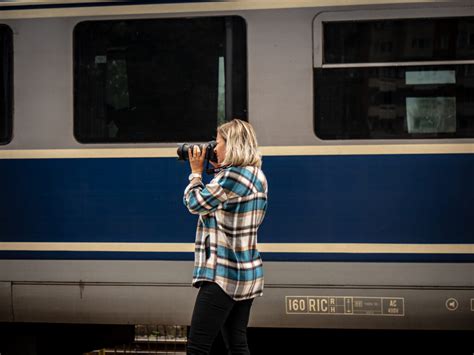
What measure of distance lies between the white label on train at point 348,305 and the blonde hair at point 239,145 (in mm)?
1481

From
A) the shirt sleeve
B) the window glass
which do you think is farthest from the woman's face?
the window glass

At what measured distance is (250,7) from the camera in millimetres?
5926

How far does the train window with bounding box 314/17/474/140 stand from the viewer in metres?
5.74

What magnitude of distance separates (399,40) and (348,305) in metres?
1.77

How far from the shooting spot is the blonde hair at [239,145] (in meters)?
4.66

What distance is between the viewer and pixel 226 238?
464 centimetres

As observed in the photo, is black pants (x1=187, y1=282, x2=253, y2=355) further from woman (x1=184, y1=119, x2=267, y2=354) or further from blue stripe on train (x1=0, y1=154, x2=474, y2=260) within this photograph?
blue stripe on train (x1=0, y1=154, x2=474, y2=260)

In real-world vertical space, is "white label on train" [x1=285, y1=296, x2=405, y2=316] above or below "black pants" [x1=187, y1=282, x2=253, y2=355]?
below

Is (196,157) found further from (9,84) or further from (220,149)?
(9,84)

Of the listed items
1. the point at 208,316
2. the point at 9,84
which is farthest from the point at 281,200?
the point at 9,84

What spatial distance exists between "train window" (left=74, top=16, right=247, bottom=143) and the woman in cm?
134

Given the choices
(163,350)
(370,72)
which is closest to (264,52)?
(370,72)

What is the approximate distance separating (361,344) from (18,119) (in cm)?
321

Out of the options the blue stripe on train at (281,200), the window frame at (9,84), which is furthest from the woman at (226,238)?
the window frame at (9,84)
